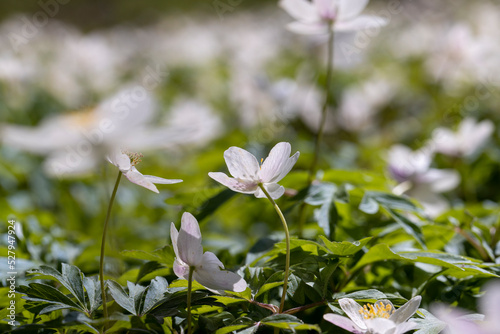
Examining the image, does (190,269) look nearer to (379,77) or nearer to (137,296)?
(137,296)

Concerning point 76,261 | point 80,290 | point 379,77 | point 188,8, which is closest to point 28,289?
point 80,290

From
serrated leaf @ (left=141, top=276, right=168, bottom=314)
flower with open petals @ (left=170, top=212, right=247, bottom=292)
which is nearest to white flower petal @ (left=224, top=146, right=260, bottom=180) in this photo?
flower with open petals @ (left=170, top=212, right=247, bottom=292)

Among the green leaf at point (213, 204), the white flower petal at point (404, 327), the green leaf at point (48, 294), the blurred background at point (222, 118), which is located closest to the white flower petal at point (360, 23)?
the blurred background at point (222, 118)

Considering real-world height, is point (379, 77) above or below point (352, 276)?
below

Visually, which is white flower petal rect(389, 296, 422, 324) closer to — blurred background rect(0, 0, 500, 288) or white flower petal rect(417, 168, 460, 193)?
blurred background rect(0, 0, 500, 288)

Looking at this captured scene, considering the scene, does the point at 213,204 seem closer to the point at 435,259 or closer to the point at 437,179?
the point at 435,259

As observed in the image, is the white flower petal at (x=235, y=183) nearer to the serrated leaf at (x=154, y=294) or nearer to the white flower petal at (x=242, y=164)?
the white flower petal at (x=242, y=164)
